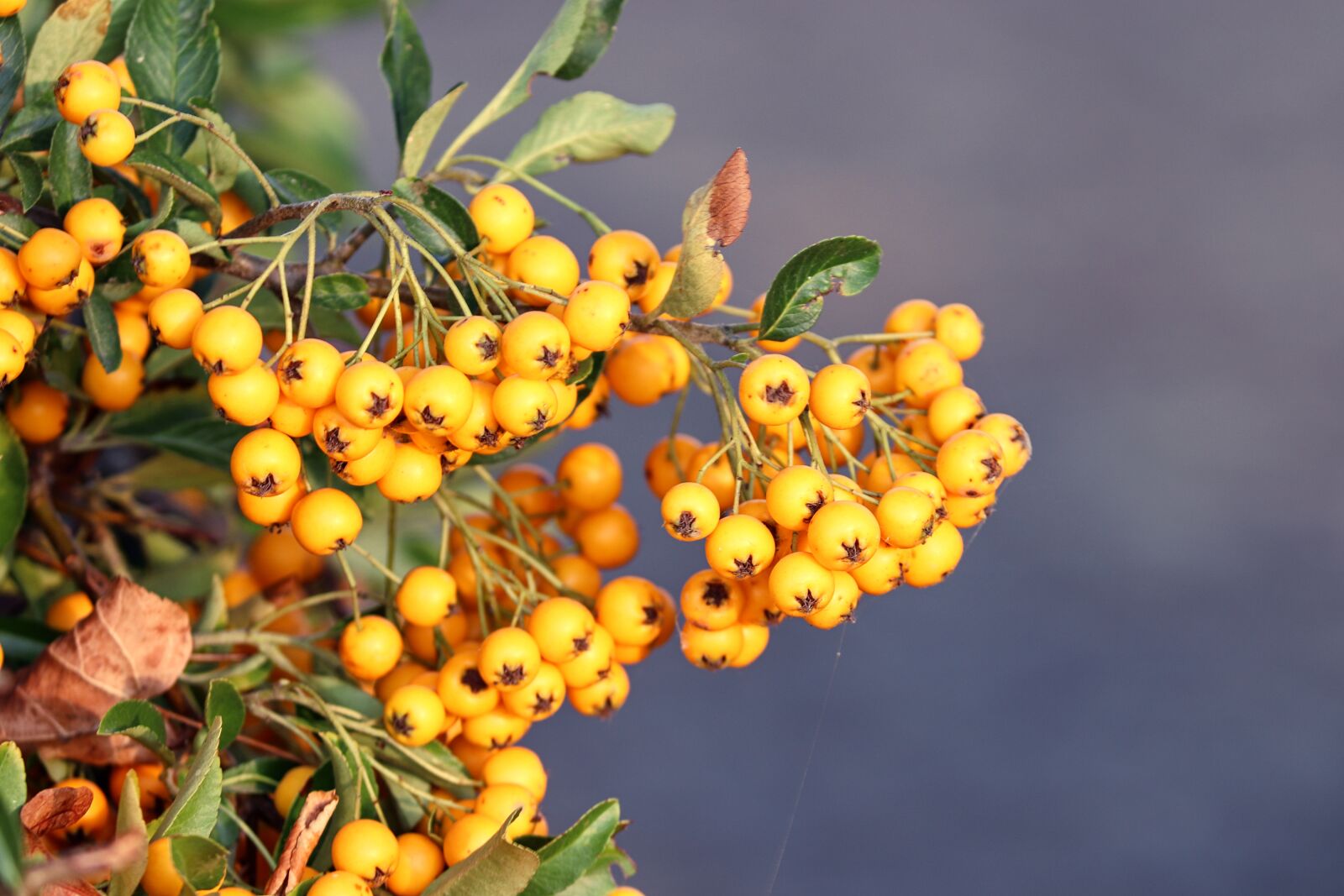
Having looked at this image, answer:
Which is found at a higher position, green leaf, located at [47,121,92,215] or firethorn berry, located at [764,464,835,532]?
firethorn berry, located at [764,464,835,532]

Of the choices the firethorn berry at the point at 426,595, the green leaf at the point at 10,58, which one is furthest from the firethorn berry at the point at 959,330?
the green leaf at the point at 10,58

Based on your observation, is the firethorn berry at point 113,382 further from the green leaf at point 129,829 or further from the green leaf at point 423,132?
the green leaf at point 129,829

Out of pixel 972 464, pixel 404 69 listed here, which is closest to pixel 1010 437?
pixel 972 464

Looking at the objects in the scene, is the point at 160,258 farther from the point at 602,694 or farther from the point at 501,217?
the point at 602,694

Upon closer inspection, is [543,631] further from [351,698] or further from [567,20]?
[567,20]

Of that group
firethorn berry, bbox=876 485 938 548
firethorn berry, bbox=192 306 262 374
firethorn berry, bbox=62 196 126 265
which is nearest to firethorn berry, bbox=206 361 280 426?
firethorn berry, bbox=192 306 262 374

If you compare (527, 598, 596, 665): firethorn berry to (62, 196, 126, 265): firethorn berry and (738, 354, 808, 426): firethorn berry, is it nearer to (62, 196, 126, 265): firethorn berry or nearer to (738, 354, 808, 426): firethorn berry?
(738, 354, 808, 426): firethorn berry

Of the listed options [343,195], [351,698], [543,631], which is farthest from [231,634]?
[343,195]
